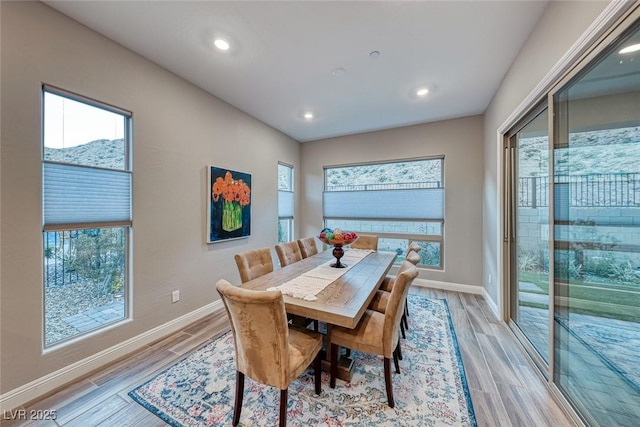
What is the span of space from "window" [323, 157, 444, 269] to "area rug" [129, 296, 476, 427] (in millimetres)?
2247

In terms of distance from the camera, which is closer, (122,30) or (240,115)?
(122,30)

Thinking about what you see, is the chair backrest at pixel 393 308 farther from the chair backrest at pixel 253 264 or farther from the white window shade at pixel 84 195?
the white window shade at pixel 84 195

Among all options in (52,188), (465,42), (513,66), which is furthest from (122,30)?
(513,66)

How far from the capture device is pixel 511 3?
1680 mm

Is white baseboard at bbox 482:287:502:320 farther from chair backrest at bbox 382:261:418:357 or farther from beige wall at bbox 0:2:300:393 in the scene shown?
beige wall at bbox 0:2:300:393

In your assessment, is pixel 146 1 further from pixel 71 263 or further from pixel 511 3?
pixel 511 3

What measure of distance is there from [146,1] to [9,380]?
282 centimetres

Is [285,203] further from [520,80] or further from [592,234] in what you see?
[592,234]

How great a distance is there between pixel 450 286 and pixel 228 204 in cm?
379

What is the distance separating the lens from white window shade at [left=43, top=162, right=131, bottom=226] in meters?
1.76

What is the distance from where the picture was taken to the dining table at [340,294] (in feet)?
4.72

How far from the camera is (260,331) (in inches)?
49.8

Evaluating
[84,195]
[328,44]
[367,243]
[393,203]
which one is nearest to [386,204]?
[393,203]

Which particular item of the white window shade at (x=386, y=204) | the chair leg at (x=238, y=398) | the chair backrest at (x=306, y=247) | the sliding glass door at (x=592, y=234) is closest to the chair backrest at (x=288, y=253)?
the chair backrest at (x=306, y=247)
